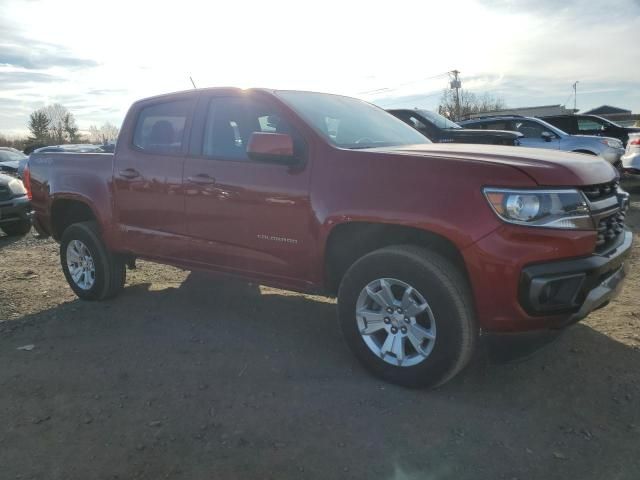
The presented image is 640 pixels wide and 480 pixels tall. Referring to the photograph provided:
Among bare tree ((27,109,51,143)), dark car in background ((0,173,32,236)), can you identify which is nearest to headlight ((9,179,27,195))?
dark car in background ((0,173,32,236))

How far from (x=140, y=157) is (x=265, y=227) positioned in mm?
1596

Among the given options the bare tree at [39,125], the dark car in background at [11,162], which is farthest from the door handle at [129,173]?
the bare tree at [39,125]

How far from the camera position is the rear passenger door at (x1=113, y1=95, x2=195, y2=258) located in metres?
4.39

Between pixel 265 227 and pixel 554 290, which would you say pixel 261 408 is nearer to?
pixel 265 227

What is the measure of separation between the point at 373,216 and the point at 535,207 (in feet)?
2.97

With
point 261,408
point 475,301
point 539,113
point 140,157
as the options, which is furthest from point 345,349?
point 539,113

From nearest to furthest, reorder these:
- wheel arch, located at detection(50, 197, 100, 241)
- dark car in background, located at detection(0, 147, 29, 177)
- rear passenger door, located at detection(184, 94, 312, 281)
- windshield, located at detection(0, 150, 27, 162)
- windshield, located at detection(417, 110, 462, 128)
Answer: rear passenger door, located at detection(184, 94, 312, 281) < wheel arch, located at detection(50, 197, 100, 241) < windshield, located at detection(417, 110, 462, 128) < dark car in background, located at detection(0, 147, 29, 177) < windshield, located at detection(0, 150, 27, 162)

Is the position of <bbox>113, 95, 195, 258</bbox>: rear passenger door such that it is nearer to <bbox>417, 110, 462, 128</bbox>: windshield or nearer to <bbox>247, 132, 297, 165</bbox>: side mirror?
<bbox>247, 132, 297, 165</bbox>: side mirror

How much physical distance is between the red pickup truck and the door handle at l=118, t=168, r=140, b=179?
14 mm

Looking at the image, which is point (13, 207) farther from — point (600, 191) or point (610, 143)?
point (610, 143)

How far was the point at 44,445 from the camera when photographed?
9.52 ft

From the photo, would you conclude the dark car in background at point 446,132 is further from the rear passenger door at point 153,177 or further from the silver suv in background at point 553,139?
the rear passenger door at point 153,177

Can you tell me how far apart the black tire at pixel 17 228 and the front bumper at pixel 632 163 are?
10.8 metres

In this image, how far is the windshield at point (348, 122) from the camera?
12.5 feet
